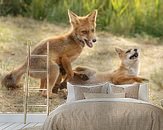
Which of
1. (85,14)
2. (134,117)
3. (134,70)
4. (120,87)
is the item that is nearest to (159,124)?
(134,117)

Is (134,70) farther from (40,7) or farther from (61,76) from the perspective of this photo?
(40,7)

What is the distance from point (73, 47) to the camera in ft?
19.7

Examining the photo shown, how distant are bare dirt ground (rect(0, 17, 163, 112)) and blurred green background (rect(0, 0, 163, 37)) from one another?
3.9 inches

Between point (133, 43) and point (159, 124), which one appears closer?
point (159, 124)

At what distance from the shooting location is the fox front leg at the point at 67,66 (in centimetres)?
602

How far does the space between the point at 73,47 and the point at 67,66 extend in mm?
265

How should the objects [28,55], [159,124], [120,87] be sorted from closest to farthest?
[159,124], [120,87], [28,55]

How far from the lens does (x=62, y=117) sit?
410 centimetres

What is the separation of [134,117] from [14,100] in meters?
2.42

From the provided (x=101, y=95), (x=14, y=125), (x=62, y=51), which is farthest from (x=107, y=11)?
(x=14, y=125)

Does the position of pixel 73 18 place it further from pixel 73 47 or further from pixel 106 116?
pixel 106 116

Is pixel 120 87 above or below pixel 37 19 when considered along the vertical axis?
below

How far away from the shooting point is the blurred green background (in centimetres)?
607

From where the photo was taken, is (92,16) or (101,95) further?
(92,16)
